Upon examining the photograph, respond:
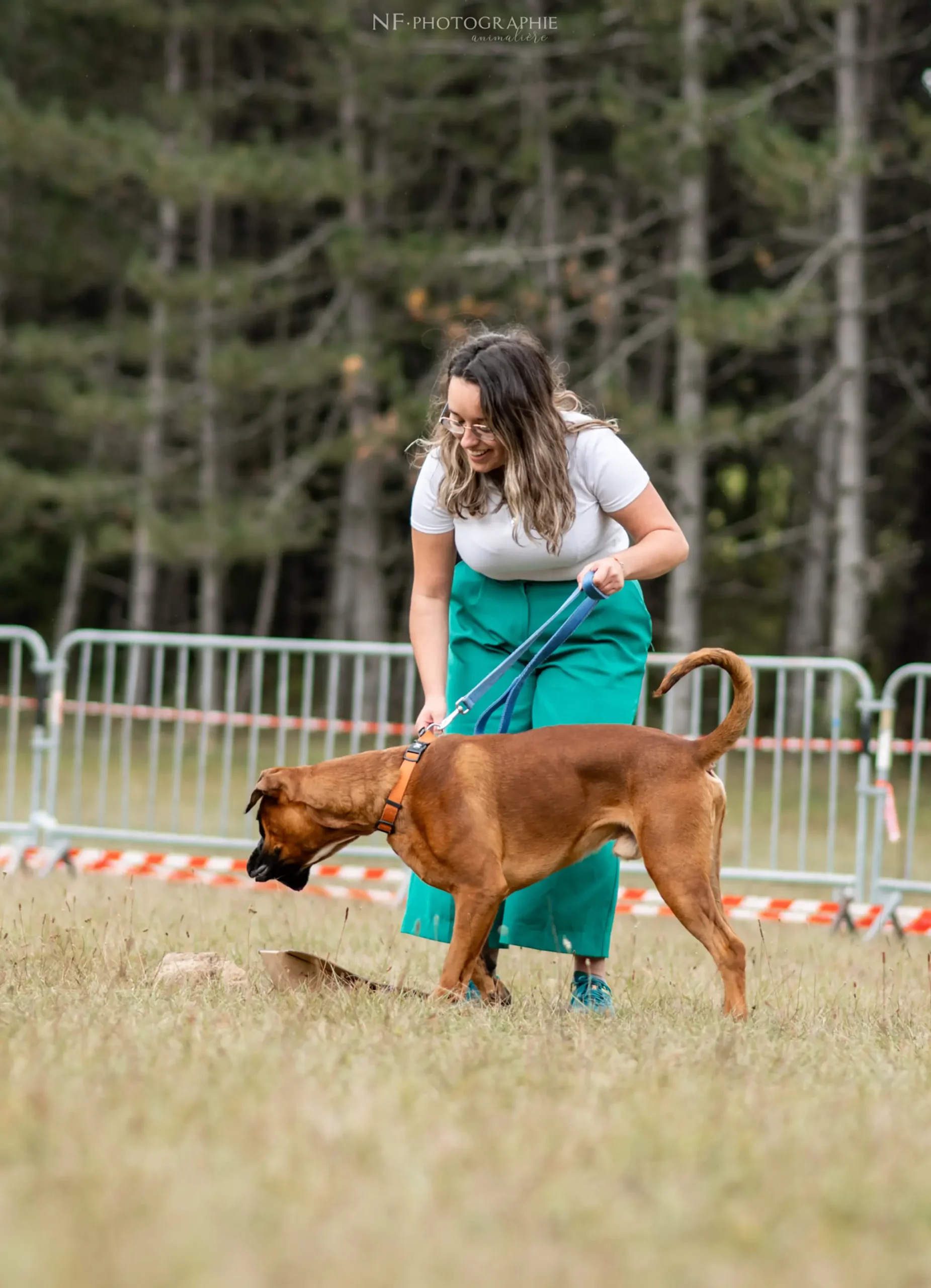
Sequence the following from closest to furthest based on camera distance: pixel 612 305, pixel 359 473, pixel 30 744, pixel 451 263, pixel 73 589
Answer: pixel 30 744, pixel 612 305, pixel 451 263, pixel 359 473, pixel 73 589

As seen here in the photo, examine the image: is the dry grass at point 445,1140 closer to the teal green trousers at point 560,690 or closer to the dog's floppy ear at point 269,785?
the teal green trousers at point 560,690

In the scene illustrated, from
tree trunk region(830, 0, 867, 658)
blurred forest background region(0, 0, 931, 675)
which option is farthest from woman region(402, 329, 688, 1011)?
tree trunk region(830, 0, 867, 658)

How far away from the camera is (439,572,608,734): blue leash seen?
4.95 metres

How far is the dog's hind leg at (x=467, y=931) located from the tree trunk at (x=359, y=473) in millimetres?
14088

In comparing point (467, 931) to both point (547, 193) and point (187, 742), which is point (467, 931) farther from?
point (547, 193)

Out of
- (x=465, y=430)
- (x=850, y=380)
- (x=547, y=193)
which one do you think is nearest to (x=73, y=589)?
(x=547, y=193)

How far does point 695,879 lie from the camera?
4789 mm

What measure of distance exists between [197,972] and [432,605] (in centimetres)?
144

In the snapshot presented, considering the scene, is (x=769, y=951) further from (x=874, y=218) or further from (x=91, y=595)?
(x=91, y=595)

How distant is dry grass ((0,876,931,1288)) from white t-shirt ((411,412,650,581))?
4.54ft

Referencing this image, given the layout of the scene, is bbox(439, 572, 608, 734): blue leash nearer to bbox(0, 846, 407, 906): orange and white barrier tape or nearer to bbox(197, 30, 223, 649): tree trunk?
bbox(0, 846, 407, 906): orange and white barrier tape

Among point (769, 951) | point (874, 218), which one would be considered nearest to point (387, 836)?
point (769, 951)

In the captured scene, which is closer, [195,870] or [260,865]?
[260,865]

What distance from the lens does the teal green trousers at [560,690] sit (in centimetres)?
523
